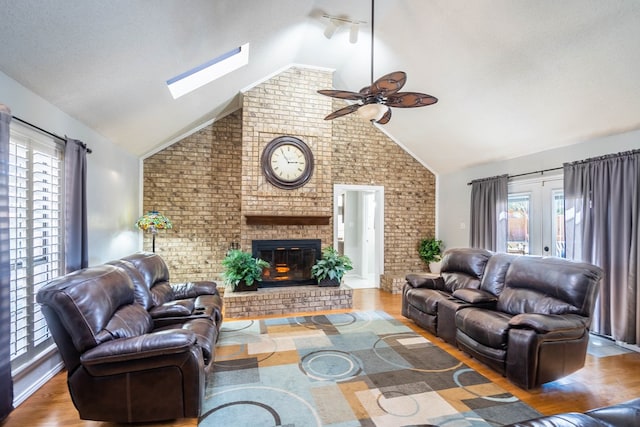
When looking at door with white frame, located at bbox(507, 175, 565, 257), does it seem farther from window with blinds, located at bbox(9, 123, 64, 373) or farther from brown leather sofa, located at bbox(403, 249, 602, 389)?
window with blinds, located at bbox(9, 123, 64, 373)

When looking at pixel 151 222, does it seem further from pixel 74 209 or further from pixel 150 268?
pixel 74 209

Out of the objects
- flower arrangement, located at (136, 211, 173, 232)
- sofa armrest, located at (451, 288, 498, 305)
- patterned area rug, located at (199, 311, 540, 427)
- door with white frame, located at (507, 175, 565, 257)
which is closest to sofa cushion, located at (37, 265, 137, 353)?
patterned area rug, located at (199, 311, 540, 427)

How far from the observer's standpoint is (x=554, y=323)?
2.41 metres

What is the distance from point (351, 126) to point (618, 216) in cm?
421

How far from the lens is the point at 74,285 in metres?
1.89

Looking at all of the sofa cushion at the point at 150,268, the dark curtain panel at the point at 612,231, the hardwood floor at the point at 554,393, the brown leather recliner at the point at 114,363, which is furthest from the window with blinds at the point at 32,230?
the dark curtain panel at the point at 612,231

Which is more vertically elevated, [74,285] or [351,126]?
[351,126]

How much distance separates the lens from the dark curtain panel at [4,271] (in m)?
1.87

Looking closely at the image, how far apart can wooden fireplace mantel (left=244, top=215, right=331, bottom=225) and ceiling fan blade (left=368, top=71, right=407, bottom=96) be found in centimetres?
252

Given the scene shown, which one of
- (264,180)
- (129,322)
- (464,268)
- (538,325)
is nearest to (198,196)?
(264,180)

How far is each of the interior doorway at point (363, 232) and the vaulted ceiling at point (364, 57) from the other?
82.5 inches

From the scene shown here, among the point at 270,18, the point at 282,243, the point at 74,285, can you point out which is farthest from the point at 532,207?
the point at 74,285

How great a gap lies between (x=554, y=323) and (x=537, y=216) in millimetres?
2649

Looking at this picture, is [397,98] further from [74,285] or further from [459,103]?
[74,285]
